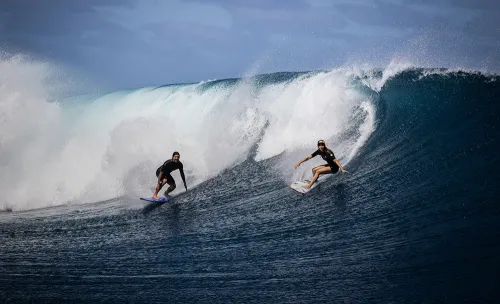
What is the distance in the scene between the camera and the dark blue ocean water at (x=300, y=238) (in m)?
5.02

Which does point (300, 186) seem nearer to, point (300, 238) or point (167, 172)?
point (300, 238)

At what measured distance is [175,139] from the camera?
44.1ft

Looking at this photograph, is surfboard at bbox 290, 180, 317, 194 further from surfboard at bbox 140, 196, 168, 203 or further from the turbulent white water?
surfboard at bbox 140, 196, 168, 203

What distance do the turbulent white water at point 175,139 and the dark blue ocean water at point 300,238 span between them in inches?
47.1

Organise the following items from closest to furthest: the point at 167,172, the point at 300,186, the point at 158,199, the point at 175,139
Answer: the point at 300,186
the point at 158,199
the point at 167,172
the point at 175,139

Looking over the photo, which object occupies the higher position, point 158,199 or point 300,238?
point 158,199

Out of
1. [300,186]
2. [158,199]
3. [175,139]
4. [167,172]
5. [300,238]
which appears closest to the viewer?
[300,238]

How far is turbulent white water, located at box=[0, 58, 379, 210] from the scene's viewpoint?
12.0 meters

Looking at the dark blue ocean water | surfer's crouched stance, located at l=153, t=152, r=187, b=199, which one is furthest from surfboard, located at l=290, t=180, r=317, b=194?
surfer's crouched stance, located at l=153, t=152, r=187, b=199

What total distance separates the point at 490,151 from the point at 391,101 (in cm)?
555

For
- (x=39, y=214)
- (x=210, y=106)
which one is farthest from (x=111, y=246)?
(x=210, y=106)

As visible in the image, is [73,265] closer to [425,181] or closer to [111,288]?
[111,288]

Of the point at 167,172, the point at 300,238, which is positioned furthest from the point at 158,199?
the point at 300,238

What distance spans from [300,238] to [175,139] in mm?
7700
